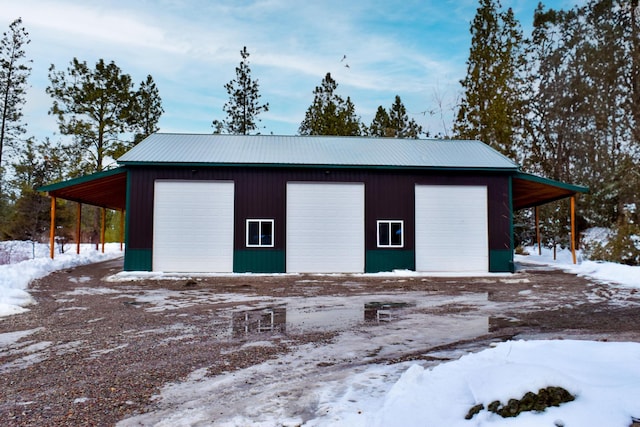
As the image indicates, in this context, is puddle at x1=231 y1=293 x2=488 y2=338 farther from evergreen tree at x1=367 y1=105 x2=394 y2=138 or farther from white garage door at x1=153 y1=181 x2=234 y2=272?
evergreen tree at x1=367 y1=105 x2=394 y2=138

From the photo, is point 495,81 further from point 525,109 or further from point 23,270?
point 23,270

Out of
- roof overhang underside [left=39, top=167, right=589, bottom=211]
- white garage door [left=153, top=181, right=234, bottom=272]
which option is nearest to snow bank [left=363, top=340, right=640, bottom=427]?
white garage door [left=153, top=181, right=234, bottom=272]

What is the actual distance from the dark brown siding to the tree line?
9.46 metres

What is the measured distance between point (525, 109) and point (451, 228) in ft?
55.3

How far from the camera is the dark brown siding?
16.5m

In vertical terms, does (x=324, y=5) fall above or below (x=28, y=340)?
above

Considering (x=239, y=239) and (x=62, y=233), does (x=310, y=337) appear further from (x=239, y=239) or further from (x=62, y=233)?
(x=62, y=233)

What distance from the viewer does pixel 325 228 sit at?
55.6 ft

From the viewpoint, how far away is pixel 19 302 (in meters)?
8.89

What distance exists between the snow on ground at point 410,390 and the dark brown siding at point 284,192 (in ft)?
38.8

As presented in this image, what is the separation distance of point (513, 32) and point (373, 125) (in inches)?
617

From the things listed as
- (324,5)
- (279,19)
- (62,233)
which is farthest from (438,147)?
(62,233)

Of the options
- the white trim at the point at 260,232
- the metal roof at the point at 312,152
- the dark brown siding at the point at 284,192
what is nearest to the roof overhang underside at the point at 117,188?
the metal roof at the point at 312,152

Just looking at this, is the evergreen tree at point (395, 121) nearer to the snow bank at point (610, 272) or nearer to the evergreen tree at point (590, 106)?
the evergreen tree at point (590, 106)
